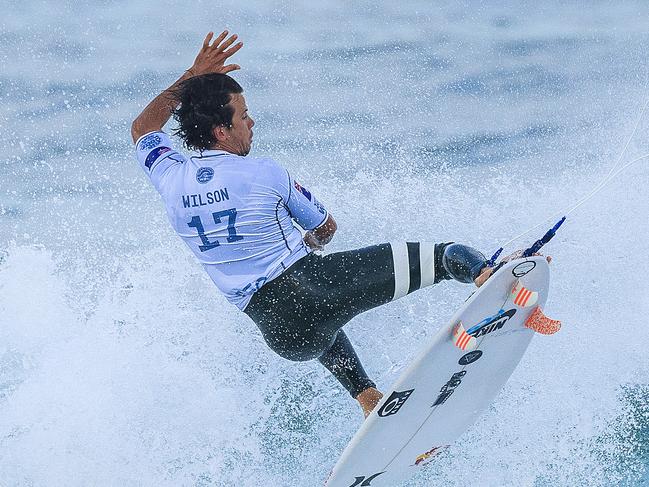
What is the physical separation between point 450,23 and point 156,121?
37.9 ft

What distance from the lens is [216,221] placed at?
378 centimetres

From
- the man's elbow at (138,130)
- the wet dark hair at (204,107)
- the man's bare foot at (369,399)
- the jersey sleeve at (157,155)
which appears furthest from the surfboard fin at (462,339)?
the man's elbow at (138,130)

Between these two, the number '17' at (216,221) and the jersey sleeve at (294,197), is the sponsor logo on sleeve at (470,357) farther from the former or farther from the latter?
the number '17' at (216,221)

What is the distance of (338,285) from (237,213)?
1.86ft

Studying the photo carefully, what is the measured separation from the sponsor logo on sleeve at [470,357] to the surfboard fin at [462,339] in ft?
1.07

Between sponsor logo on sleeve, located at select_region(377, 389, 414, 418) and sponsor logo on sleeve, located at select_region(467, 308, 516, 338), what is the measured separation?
0.41 meters

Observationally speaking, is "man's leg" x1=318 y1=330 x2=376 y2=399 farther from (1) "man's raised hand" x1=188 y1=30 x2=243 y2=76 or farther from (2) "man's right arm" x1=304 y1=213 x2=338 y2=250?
(1) "man's raised hand" x1=188 y1=30 x2=243 y2=76

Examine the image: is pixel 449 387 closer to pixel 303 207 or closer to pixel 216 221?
pixel 303 207

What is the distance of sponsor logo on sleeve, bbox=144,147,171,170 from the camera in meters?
4.07

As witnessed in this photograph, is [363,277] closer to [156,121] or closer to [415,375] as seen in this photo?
[415,375]

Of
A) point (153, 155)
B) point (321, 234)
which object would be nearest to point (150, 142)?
point (153, 155)

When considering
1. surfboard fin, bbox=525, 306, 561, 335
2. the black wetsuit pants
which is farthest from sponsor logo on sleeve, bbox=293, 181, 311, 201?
surfboard fin, bbox=525, 306, 561, 335

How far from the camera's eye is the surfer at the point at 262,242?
3.76m

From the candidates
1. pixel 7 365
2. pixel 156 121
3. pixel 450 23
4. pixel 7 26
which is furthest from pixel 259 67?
pixel 156 121
